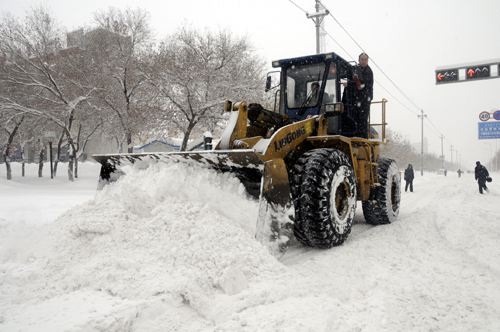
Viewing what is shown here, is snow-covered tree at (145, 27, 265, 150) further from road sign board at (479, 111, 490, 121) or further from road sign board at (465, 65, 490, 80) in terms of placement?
road sign board at (479, 111, 490, 121)

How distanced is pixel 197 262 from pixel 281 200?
122 cm

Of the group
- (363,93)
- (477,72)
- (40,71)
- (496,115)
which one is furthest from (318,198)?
(496,115)

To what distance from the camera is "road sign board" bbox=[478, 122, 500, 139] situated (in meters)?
30.3

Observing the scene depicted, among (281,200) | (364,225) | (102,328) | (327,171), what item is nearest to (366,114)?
(364,225)

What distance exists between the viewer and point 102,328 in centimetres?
223

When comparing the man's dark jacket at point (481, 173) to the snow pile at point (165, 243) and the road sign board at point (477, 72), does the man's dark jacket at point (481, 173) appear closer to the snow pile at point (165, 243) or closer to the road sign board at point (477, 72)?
the road sign board at point (477, 72)

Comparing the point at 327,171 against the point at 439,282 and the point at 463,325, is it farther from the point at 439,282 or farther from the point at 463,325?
the point at 463,325

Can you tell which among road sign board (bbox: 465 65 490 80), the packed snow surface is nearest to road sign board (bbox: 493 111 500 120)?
road sign board (bbox: 465 65 490 80)

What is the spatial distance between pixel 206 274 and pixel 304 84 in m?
3.81

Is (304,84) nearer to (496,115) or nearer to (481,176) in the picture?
(481,176)

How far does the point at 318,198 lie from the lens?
154 inches

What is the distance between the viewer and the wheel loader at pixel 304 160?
375 centimetres

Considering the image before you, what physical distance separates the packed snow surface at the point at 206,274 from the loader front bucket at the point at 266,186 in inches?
5.7

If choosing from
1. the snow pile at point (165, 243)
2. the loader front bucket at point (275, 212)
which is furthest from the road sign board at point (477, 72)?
the snow pile at point (165, 243)
